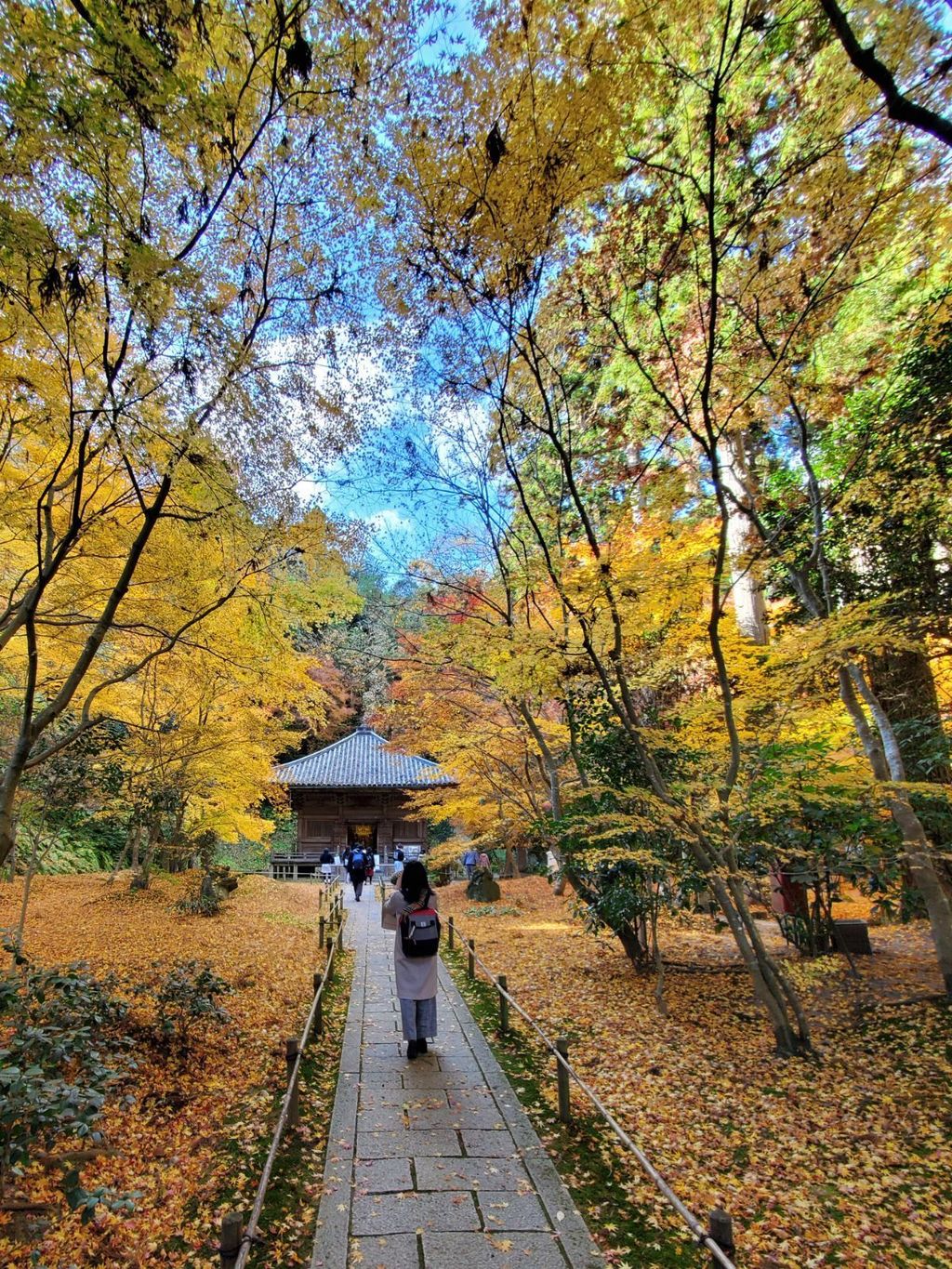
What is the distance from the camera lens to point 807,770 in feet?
20.0

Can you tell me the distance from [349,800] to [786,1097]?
22.6 metres

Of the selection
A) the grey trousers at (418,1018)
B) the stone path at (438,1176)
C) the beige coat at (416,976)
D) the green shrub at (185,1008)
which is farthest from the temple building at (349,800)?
the stone path at (438,1176)

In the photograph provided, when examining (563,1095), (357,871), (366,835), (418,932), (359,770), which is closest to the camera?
(563,1095)

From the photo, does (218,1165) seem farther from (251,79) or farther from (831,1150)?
(251,79)

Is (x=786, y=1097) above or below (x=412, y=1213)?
below

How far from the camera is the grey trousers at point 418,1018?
17.4 ft

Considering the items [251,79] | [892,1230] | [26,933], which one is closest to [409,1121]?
[892,1230]

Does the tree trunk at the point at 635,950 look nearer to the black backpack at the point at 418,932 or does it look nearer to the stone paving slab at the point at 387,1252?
the black backpack at the point at 418,932

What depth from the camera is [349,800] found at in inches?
1018

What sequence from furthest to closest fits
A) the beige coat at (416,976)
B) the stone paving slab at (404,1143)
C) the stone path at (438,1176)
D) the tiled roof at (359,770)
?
the tiled roof at (359,770), the beige coat at (416,976), the stone paving slab at (404,1143), the stone path at (438,1176)

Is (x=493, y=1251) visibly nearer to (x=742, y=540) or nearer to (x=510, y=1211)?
(x=510, y=1211)

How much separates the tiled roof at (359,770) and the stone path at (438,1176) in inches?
716

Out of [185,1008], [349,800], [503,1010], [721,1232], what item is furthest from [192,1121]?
[349,800]

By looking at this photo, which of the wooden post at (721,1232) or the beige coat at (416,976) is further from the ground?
the beige coat at (416,976)
